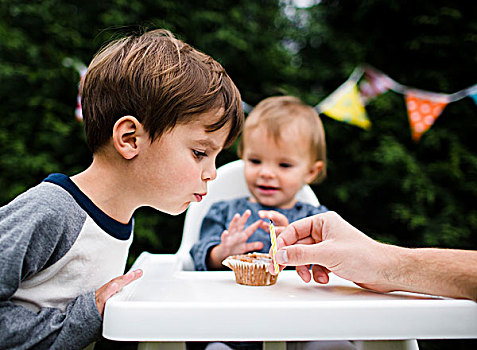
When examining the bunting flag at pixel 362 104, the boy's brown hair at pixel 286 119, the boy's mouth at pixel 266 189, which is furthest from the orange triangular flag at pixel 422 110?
the boy's mouth at pixel 266 189

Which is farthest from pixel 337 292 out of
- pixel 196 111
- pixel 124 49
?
pixel 124 49

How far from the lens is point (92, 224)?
1.01 meters

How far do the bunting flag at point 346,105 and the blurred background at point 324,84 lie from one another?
0.24m

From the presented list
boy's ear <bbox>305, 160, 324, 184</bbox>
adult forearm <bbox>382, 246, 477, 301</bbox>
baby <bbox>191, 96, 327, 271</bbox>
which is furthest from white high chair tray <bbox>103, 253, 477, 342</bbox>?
boy's ear <bbox>305, 160, 324, 184</bbox>

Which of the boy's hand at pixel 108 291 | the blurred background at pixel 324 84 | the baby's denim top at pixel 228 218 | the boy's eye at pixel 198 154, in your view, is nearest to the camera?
the boy's hand at pixel 108 291

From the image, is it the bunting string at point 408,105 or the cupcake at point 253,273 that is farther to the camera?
the bunting string at point 408,105

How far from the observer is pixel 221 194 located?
1.76 meters

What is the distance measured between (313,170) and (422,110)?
2.61 ft

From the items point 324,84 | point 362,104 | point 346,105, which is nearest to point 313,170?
point 346,105

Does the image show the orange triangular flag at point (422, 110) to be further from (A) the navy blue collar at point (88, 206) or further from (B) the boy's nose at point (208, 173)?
(A) the navy blue collar at point (88, 206)

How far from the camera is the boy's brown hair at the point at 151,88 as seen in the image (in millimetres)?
1063

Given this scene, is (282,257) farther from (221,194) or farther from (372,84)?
(372,84)

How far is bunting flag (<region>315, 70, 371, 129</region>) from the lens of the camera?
222 cm

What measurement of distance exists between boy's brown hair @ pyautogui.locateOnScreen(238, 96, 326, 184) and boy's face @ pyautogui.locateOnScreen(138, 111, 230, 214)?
0.57m
